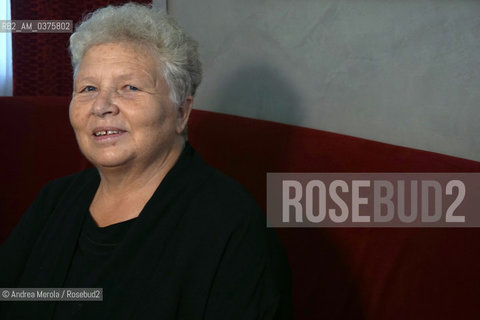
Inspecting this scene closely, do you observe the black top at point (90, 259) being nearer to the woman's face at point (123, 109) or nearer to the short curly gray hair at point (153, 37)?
the woman's face at point (123, 109)

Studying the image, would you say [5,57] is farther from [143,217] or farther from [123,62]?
[143,217]

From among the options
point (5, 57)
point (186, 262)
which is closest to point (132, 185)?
point (186, 262)

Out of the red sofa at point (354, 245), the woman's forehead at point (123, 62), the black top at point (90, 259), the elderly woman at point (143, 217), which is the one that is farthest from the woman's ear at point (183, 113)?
the red sofa at point (354, 245)

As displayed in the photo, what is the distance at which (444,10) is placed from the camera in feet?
5.26

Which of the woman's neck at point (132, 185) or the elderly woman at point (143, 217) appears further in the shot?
the woman's neck at point (132, 185)

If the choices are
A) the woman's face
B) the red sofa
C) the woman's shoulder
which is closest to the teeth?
the woman's face

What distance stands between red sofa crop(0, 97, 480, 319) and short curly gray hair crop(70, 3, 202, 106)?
1.54 feet

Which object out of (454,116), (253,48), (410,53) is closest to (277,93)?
(253,48)

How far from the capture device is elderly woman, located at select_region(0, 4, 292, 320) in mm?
1069

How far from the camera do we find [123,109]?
3.97ft

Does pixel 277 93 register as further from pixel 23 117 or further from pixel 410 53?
pixel 23 117

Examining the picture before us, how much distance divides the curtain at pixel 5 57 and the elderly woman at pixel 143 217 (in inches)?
44.9

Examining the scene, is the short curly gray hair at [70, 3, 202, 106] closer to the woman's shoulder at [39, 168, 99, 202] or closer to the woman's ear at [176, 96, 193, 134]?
the woman's ear at [176, 96, 193, 134]

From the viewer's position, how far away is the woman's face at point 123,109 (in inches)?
47.5
